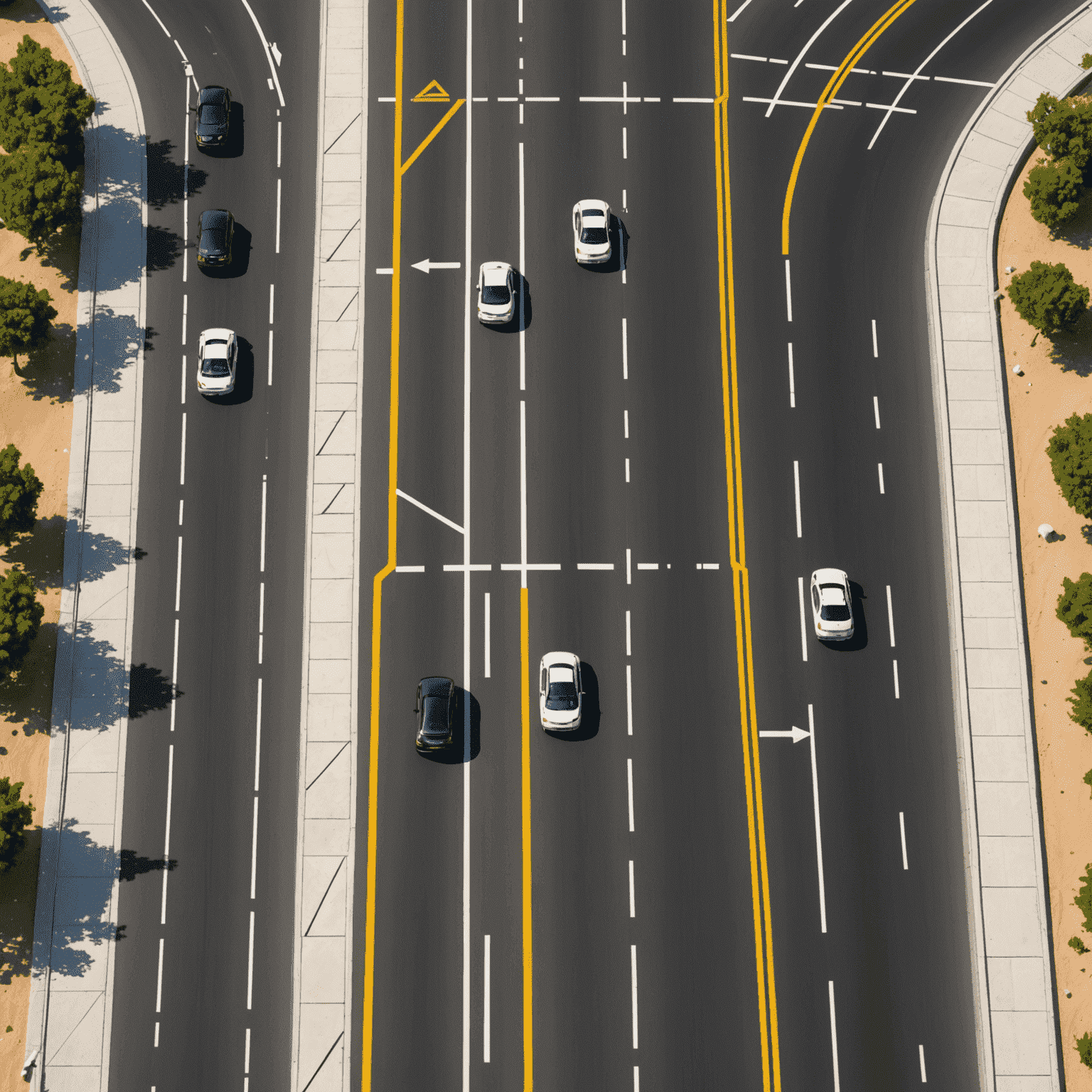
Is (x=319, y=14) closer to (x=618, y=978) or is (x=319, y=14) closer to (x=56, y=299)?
(x=56, y=299)

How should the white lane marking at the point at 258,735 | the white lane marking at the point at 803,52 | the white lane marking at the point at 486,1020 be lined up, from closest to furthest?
the white lane marking at the point at 486,1020 → the white lane marking at the point at 258,735 → the white lane marking at the point at 803,52

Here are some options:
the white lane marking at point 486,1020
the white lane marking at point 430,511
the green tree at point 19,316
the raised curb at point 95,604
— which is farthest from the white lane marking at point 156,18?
the white lane marking at point 486,1020

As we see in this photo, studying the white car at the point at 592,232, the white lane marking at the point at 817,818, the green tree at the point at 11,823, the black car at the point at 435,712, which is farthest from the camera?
the white car at the point at 592,232

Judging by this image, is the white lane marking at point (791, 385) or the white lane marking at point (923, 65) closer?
the white lane marking at point (791, 385)

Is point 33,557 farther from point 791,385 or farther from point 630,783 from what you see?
point 791,385

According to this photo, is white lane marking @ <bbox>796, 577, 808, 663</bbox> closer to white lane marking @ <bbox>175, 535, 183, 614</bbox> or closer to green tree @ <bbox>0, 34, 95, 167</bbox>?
white lane marking @ <bbox>175, 535, 183, 614</bbox>

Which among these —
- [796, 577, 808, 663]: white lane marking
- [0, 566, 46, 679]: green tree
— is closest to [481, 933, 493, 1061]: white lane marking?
[796, 577, 808, 663]: white lane marking

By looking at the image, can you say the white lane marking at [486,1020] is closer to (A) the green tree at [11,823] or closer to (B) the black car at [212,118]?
(A) the green tree at [11,823]

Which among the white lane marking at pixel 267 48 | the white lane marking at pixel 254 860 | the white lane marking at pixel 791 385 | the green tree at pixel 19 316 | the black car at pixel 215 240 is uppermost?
the white lane marking at pixel 267 48

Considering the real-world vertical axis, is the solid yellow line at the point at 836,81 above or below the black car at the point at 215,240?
above
